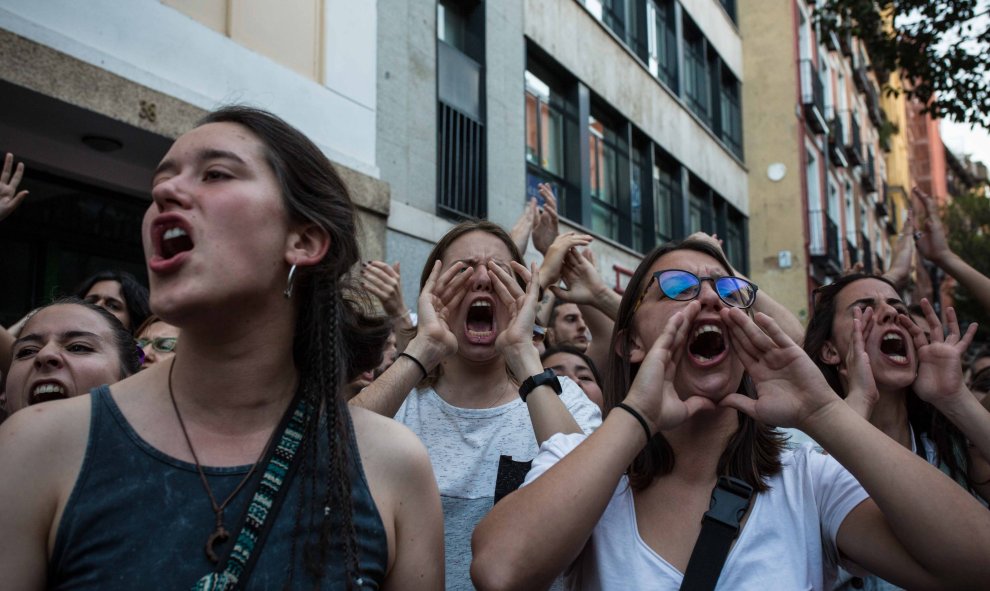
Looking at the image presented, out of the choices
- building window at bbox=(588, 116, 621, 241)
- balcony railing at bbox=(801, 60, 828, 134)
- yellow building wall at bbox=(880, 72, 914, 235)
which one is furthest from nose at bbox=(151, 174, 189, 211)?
yellow building wall at bbox=(880, 72, 914, 235)

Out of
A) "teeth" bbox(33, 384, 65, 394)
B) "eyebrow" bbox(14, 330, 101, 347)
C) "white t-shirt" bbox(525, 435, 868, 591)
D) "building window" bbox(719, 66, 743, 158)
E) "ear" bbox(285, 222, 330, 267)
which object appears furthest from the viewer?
"building window" bbox(719, 66, 743, 158)

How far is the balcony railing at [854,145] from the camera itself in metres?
28.3

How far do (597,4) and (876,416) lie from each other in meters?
12.9

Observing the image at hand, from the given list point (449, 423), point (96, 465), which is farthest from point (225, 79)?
point (96, 465)

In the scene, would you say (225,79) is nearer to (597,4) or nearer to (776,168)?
(597,4)

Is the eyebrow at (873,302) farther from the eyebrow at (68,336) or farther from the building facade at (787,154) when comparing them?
the building facade at (787,154)

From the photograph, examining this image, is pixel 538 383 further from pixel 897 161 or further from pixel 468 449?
pixel 897 161

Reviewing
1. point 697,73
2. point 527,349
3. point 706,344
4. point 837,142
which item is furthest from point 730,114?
point 706,344

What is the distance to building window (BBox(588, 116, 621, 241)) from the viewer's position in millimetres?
14500

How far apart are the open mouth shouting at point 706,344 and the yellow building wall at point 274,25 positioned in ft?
18.8

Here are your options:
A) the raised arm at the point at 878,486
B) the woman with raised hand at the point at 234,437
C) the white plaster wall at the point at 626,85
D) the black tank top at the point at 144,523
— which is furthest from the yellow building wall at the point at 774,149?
the black tank top at the point at 144,523

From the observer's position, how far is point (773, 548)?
2.07m

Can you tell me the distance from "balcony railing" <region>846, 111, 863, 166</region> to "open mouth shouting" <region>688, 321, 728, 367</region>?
28002 millimetres

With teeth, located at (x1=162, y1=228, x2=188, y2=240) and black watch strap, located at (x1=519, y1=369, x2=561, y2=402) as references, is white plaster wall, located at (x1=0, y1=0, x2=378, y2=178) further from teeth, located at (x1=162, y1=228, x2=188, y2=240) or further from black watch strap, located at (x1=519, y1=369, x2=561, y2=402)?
teeth, located at (x1=162, y1=228, x2=188, y2=240)
